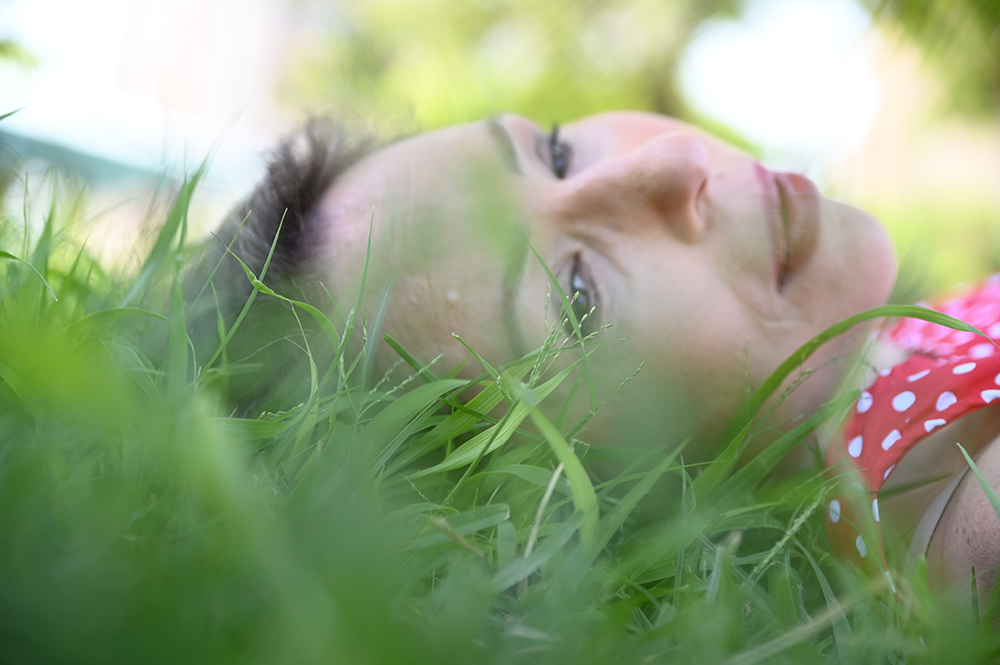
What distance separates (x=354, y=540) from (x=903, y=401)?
71 centimetres

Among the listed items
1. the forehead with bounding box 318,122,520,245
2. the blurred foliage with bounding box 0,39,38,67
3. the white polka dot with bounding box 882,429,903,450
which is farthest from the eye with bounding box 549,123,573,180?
the blurred foliage with bounding box 0,39,38,67

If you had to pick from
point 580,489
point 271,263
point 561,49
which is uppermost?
point 561,49

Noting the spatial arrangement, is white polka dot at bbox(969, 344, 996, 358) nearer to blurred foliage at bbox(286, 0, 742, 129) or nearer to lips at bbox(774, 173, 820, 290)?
lips at bbox(774, 173, 820, 290)

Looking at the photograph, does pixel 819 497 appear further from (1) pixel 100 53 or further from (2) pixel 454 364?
(1) pixel 100 53

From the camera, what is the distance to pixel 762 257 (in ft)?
2.76

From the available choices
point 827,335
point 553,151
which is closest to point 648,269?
point 827,335

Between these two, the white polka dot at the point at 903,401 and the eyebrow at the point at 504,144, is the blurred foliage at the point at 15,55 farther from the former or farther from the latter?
the white polka dot at the point at 903,401

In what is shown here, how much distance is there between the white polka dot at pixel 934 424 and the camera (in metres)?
0.69

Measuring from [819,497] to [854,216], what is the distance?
0.57 meters

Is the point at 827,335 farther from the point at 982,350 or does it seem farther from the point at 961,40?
the point at 961,40

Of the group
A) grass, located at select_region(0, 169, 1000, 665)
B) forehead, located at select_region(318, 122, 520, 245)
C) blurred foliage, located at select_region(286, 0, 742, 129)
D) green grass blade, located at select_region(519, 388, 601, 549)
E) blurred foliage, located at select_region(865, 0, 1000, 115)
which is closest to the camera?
grass, located at select_region(0, 169, 1000, 665)

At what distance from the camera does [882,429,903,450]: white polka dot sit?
71cm

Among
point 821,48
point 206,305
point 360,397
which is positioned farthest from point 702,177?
point 821,48

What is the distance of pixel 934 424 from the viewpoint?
0.69 metres
